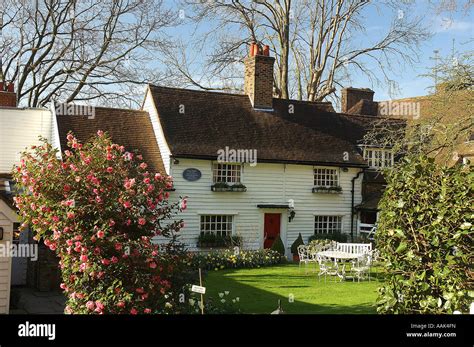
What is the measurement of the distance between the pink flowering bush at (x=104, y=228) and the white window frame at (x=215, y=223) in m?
13.4

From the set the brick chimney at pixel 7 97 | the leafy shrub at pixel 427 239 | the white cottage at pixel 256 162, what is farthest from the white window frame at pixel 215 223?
the leafy shrub at pixel 427 239

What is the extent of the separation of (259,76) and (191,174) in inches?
266

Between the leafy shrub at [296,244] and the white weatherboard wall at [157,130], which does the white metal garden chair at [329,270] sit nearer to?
the leafy shrub at [296,244]

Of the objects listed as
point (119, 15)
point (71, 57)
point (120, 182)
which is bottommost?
point (120, 182)

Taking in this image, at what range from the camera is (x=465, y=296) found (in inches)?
236

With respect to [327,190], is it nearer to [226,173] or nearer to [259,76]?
[226,173]

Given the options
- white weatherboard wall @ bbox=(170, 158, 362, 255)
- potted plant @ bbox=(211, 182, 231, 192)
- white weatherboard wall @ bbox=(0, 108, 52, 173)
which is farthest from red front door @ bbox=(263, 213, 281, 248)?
white weatherboard wall @ bbox=(0, 108, 52, 173)

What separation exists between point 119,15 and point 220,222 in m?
17.1

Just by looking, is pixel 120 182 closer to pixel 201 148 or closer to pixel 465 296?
pixel 465 296

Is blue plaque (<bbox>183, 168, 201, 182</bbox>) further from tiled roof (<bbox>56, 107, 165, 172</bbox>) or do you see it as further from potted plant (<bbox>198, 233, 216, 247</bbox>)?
potted plant (<bbox>198, 233, 216, 247</bbox>)

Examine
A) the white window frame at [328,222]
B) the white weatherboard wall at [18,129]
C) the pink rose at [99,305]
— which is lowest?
the white window frame at [328,222]

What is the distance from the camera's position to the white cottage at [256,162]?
21.0m

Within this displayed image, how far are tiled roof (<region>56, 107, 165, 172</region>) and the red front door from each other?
5392mm
